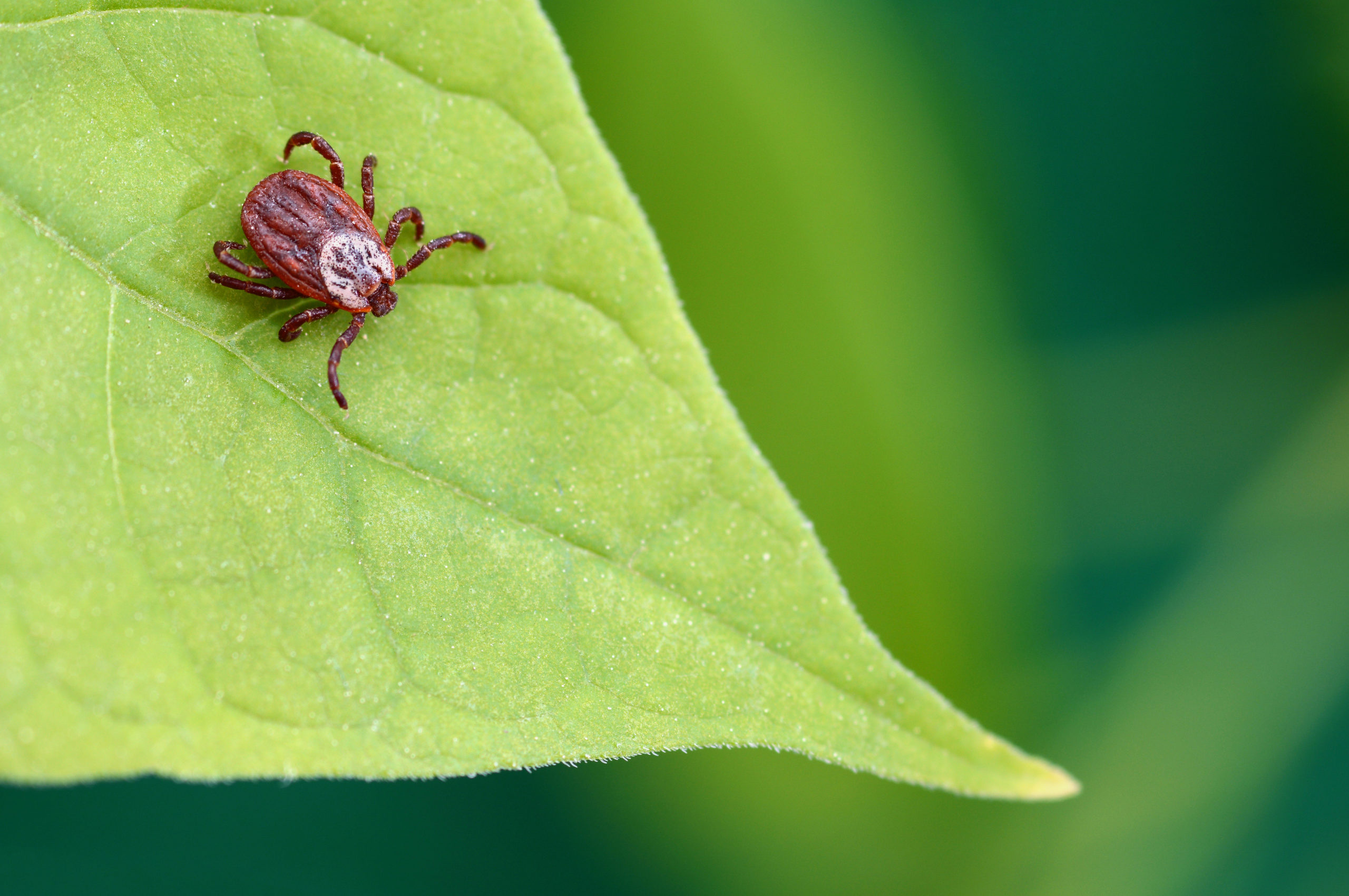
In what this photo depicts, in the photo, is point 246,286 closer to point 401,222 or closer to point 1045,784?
point 401,222

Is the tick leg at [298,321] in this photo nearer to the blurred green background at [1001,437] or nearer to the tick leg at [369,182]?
the tick leg at [369,182]

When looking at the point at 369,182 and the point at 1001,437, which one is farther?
the point at 1001,437

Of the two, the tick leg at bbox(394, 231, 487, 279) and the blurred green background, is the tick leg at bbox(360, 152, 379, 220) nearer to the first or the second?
the tick leg at bbox(394, 231, 487, 279)

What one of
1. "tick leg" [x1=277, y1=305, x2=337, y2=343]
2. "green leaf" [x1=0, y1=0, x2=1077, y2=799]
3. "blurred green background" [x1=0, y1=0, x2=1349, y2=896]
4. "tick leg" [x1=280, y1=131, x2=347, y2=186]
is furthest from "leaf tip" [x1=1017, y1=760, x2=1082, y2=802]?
"tick leg" [x1=280, y1=131, x2=347, y2=186]

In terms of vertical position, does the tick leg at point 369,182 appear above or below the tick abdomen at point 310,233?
above

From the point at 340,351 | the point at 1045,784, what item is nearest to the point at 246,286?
the point at 340,351

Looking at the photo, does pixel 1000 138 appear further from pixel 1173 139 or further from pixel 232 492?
pixel 232 492

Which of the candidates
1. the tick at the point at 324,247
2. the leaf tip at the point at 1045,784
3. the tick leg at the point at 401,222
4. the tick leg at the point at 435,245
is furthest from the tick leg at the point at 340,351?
the leaf tip at the point at 1045,784
